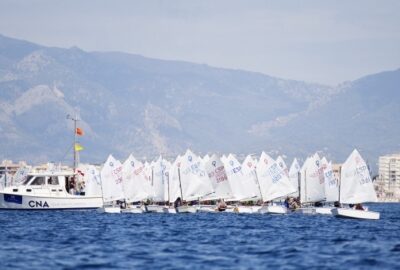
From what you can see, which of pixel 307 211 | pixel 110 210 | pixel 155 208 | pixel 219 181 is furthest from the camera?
pixel 155 208

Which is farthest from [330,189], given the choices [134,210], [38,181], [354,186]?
[38,181]

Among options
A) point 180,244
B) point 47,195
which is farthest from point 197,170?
point 180,244

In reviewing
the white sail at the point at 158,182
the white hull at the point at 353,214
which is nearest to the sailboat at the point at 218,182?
the white sail at the point at 158,182

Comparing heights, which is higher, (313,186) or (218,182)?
(218,182)

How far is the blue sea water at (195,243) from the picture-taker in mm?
63344

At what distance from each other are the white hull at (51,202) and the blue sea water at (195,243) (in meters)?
17.6

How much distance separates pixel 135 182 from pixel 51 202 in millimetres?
11646

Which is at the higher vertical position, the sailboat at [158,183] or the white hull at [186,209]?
the sailboat at [158,183]

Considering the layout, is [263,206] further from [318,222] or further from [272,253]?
[272,253]

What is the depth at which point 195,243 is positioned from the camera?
7781 centimetres

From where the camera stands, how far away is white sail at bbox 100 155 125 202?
137 m

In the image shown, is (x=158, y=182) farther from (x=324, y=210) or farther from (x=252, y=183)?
(x=324, y=210)

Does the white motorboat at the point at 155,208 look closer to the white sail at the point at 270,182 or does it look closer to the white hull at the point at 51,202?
the white hull at the point at 51,202

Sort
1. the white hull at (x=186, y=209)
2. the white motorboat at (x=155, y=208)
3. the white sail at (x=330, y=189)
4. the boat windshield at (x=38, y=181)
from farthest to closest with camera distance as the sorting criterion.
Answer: the boat windshield at (x=38, y=181), the white motorboat at (x=155, y=208), the white sail at (x=330, y=189), the white hull at (x=186, y=209)
